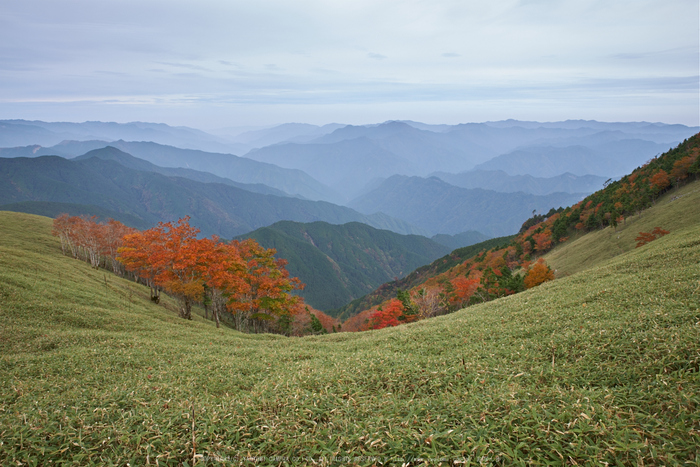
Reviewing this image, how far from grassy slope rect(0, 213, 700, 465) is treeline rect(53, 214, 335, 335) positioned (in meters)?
17.1

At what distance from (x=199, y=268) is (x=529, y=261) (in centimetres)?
7623

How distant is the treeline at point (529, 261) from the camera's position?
49156 mm

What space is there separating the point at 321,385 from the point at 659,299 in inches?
567

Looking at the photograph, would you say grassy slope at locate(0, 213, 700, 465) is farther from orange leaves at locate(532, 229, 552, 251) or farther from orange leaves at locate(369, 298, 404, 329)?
orange leaves at locate(532, 229, 552, 251)

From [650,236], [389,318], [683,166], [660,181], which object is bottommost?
[389,318]

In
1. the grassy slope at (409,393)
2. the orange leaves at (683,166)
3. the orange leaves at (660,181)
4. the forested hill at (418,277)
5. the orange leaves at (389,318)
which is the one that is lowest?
the forested hill at (418,277)

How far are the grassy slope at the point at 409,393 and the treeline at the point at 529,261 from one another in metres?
33.0

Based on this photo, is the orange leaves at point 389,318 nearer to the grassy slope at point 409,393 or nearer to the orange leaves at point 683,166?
the grassy slope at point 409,393

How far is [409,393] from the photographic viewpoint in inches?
355

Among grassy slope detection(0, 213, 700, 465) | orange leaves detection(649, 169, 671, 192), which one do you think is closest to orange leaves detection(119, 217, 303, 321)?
grassy slope detection(0, 213, 700, 465)

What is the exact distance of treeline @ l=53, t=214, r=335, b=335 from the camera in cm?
3453

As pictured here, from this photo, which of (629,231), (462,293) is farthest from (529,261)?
(462,293)

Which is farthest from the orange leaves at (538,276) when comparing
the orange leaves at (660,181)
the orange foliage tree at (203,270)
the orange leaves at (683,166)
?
the orange leaves at (683,166)

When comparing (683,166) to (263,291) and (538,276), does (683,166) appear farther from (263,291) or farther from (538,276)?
(263,291)
